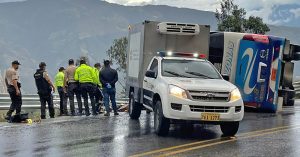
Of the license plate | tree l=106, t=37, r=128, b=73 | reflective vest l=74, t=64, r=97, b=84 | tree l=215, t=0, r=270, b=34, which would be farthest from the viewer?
tree l=106, t=37, r=128, b=73

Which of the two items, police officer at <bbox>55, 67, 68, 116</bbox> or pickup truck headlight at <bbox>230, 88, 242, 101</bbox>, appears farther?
police officer at <bbox>55, 67, 68, 116</bbox>

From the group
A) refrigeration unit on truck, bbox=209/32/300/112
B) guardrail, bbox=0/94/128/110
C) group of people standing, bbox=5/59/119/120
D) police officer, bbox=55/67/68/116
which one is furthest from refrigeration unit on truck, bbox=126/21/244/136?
guardrail, bbox=0/94/128/110

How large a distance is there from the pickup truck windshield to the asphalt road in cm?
132

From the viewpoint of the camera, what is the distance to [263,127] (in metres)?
11.9

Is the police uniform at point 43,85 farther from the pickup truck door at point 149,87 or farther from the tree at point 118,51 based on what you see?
the tree at point 118,51


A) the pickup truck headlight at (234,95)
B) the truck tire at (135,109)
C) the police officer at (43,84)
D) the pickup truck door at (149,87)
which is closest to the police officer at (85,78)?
the police officer at (43,84)

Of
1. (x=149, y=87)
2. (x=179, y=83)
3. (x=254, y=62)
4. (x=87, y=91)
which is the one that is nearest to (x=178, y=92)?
(x=179, y=83)

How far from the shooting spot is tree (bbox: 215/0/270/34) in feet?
118

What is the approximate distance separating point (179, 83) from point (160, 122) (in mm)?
931

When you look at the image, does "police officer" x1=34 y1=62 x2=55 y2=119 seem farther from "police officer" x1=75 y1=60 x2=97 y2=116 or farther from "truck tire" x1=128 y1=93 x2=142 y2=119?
"truck tire" x1=128 y1=93 x2=142 y2=119

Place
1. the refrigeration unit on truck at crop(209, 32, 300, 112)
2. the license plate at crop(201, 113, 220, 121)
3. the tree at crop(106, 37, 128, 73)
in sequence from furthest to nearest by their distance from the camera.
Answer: the tree at crop(106, 37, 128, 73) → the refrigeration unit on truck at crop(209, 32, 300, 112) → the license plate at crop(201, 113, 220, 121)


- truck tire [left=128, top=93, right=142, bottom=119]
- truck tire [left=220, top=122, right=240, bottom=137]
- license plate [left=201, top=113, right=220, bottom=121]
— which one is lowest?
truck tire [left=128, top=93, right=142, bottom=119]

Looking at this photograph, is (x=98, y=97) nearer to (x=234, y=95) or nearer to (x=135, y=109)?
(x=135, y=109)

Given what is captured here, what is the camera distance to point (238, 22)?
35906mm
